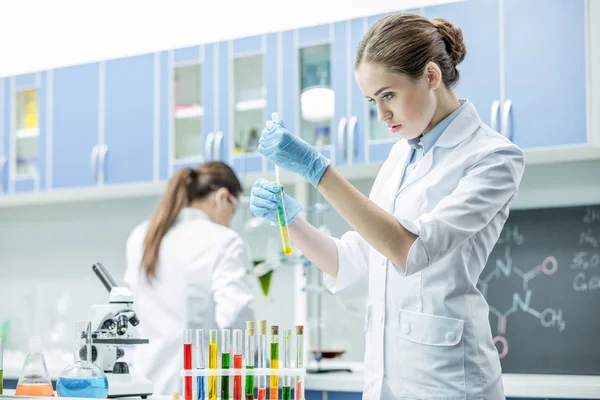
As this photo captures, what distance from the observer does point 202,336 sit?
63.6 inches

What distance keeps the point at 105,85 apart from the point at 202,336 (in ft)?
8.34

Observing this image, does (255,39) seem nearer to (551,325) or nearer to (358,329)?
(358,329)

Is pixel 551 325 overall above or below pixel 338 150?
below

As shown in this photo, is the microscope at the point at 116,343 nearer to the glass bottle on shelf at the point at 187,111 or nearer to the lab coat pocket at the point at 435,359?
the lab coat pocket at the point at 435,359

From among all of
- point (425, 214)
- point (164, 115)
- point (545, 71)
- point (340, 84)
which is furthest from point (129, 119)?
point (425, 214)

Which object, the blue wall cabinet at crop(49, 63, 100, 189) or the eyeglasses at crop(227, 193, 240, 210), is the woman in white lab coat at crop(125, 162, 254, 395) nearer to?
the eyeglasses at crop(227, 193, 240, 210)

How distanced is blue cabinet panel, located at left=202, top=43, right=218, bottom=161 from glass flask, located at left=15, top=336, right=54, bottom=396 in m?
1.95

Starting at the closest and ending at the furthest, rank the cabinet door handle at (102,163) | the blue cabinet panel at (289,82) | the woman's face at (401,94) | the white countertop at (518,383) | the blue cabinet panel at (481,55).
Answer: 1. the woman's face at (401,94)
2. the white countertop at (518,383)
3. the blue cabinet panel at (481,55)
4. the blue cabinet panel at (289,82)
5. the cabinet door handle at (102,163)

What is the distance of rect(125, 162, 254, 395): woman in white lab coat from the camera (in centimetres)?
288

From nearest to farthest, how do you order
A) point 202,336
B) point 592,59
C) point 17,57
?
1. point 202,336
2. point 592,59
3. point 17,57

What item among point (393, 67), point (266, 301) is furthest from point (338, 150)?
point (393, 67)

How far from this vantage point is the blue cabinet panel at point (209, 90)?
3.64 meters

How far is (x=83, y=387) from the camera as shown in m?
1.71

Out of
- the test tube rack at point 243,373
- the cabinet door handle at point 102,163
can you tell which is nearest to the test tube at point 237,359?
the test tube rack at point 243,373
